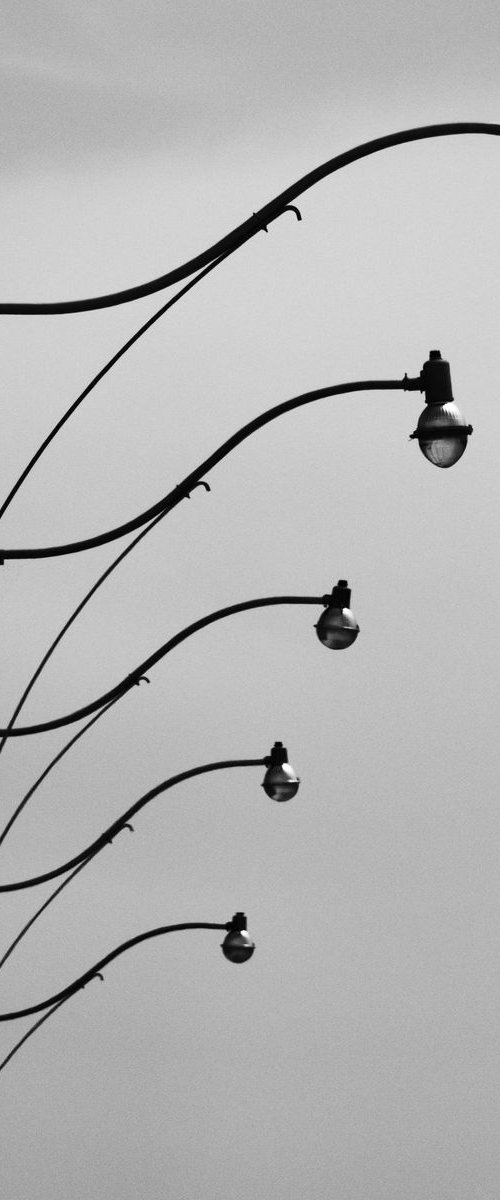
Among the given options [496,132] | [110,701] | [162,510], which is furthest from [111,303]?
[110,701]

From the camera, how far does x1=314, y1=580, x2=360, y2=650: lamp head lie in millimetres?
11844

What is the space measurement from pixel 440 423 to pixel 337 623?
419 centimetres

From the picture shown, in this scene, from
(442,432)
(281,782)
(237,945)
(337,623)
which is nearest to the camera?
(442,432)

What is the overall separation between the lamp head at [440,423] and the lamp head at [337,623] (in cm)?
394

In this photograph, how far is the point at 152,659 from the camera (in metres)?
10.7

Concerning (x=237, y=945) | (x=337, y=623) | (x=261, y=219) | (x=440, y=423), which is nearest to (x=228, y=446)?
(x=440, y=423)

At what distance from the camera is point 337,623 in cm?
1185

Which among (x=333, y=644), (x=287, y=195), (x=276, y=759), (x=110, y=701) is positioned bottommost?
(x=287, y=195)

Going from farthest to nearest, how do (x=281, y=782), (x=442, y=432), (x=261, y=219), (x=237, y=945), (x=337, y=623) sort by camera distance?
1. (x=237, y=945)
2. (x=281, y=782)
3. (x=337, y=623)
4. (x=442, y=432)
5. (x=261, y=219)

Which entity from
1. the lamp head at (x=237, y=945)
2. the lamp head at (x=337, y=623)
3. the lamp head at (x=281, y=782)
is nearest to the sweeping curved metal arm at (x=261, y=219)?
the lamp head at (x=337, y=623)

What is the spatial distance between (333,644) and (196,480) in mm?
3577

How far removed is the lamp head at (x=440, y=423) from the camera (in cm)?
777

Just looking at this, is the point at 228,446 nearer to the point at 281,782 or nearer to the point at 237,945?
the point at 281,782

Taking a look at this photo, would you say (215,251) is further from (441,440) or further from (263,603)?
(263,603)
